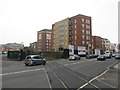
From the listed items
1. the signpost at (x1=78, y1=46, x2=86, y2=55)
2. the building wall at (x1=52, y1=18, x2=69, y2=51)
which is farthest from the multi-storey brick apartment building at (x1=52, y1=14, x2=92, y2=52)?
the signpost at (x1=78, y1=46, x2=86, y2=55)

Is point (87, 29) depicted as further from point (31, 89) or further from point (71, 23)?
point (31, 89)

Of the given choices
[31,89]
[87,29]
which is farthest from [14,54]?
[87,29]

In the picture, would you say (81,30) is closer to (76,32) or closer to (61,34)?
(76,32)

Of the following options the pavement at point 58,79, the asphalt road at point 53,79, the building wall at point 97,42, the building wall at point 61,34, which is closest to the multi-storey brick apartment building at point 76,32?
the building wall at point 61,34

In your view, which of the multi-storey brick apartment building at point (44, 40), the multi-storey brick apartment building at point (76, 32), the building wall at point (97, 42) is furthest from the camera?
the multi-storey brick apartment building at point (44, 40)

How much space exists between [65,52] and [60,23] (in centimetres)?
4523

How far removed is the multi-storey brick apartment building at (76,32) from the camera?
79.7 meters

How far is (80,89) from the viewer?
7562 mm

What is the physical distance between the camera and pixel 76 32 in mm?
80062

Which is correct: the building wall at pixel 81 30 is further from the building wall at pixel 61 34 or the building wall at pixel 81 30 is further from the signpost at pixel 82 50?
the building wall at pixel 61 34

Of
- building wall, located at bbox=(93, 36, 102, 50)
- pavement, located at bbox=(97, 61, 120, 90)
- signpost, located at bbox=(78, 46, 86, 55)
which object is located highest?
building wall, located at bbox=(93, 36, 102, 50)

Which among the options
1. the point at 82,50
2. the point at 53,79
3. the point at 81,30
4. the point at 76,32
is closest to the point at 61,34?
the point at 76,32

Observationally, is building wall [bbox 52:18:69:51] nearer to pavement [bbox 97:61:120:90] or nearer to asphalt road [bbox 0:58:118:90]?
asphalt road [bbox 0:58:118:90]

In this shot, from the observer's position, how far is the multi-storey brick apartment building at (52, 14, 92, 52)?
261ft
